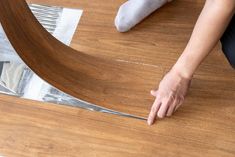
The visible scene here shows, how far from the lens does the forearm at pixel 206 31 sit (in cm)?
84

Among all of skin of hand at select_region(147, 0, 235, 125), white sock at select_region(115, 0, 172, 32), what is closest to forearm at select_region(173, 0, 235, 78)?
skin of hand at select_region(147, 0, 235, 125)

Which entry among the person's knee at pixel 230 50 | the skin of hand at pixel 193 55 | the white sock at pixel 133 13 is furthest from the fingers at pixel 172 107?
the white sock at pixel 133 13

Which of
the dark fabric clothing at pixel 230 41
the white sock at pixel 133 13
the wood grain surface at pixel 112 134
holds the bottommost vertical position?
the wood grain surface at pixel 112 134

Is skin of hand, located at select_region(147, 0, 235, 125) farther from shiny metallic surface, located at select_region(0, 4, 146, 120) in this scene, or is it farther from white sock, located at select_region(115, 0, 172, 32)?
white sock, located at select_region(115, 0, 172, 32)

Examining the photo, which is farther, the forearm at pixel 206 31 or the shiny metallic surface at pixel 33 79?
the shiny metallic surface at pixel 33 79

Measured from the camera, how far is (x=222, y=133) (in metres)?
1.00

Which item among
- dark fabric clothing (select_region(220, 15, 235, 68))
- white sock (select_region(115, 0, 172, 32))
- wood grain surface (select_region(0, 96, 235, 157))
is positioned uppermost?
dark fabric clothing (select_region(220, 15, 235, 68))

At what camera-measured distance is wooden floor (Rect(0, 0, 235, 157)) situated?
99 centimetres

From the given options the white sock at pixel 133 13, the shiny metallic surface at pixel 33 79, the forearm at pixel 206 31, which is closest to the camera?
the forearm at pixel 206 31

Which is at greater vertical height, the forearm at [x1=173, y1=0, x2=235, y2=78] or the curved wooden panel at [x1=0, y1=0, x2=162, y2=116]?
the forearm at [x1=173, y1=0, x2=235, y2=78]

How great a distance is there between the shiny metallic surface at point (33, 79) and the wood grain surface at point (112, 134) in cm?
3

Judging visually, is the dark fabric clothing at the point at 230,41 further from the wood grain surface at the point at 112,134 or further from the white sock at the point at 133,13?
the white sock at the point at 133,13

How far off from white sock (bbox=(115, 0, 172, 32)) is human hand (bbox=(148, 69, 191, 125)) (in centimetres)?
30

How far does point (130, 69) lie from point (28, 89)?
1.02 feet
